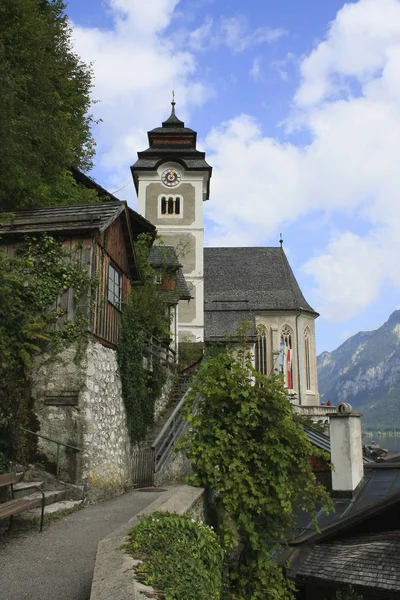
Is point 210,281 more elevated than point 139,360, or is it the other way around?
point 210,281

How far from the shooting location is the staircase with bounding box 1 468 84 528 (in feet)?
28.8

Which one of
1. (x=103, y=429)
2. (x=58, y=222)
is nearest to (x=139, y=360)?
(x=103, y=429)

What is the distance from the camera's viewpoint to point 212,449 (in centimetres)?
729

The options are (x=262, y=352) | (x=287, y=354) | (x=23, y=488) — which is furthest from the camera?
(x=262, y=352)

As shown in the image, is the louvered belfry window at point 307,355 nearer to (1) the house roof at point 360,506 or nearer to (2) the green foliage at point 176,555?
(1) the house roof at point 360,506

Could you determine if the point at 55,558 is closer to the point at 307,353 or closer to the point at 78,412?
the point at 78,412

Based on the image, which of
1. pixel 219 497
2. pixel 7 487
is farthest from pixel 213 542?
pixel 7 487

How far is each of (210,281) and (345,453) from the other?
3313 centimetres

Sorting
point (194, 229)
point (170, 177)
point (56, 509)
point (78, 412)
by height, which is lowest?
point (56, 509)

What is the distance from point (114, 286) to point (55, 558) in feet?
25.4

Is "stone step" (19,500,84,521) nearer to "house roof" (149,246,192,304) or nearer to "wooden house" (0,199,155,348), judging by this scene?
"wooden house" (0,199,155,348)

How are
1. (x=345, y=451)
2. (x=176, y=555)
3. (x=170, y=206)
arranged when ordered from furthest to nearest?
(x=170, y=206) → (x=345, y=451) → (x=176, y=555)

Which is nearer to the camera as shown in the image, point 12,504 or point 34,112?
point 12,504

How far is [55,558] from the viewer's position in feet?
20.4
